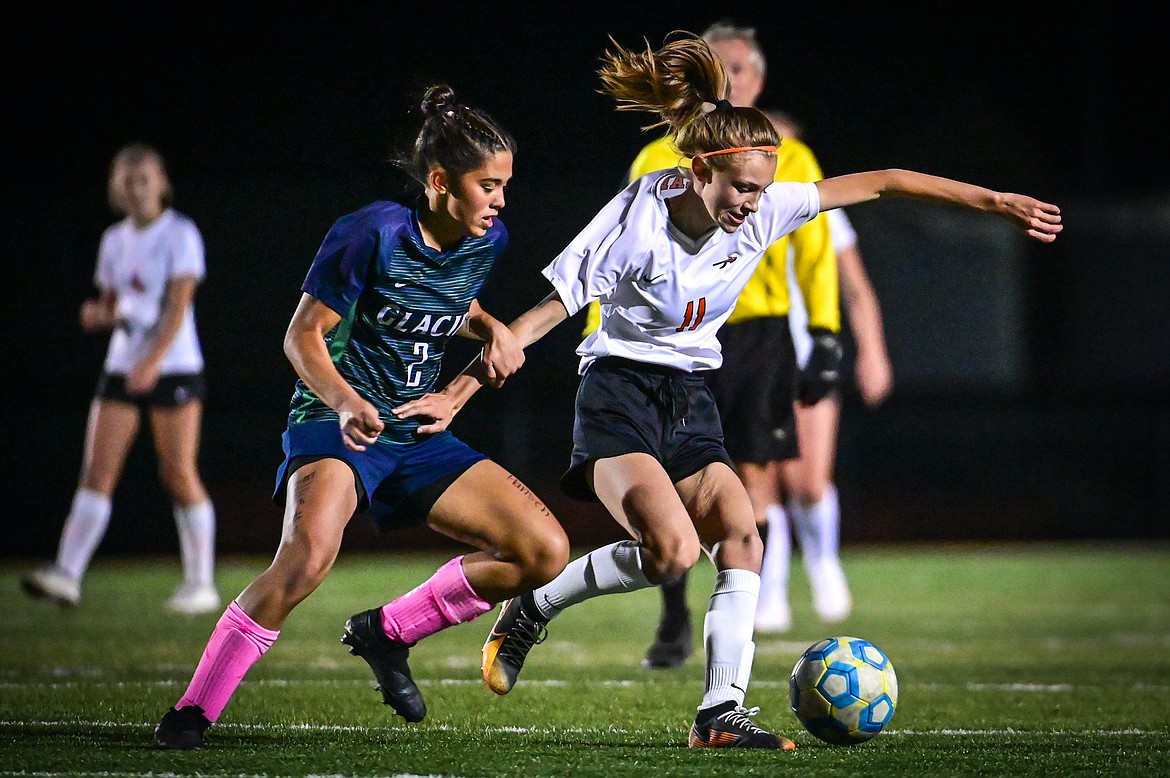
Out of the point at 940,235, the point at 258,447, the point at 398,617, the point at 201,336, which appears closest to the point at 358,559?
the point at 258,447

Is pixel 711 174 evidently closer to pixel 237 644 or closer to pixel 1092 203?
pixel 237 644

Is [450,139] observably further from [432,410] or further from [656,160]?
[656,160]

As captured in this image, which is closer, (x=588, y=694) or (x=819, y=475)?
(x=588, y=694)

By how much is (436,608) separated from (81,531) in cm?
361

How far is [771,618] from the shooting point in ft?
23.5

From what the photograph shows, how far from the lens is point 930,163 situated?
1420 centimetres

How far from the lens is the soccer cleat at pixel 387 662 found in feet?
14.0

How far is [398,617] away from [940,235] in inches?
352

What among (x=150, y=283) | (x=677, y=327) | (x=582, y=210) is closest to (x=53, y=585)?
(x=150, y=283)

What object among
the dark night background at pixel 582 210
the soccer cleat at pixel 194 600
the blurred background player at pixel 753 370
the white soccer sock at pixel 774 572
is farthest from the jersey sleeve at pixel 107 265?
the white soccer sock at pixel 774 572

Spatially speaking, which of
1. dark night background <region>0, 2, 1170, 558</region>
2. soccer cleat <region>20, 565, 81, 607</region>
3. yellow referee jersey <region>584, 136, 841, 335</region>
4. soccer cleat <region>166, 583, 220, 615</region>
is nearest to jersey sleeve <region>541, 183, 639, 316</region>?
yellow referee jersey <region>584, 136, 841, 335</region>

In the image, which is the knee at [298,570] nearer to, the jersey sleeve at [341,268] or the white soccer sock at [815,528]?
the jersey sleeve at [341,268]

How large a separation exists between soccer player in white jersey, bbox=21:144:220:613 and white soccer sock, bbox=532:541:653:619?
11.3ft

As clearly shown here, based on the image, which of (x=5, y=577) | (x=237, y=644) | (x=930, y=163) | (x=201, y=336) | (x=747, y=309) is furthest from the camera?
(x=930, y=163)
